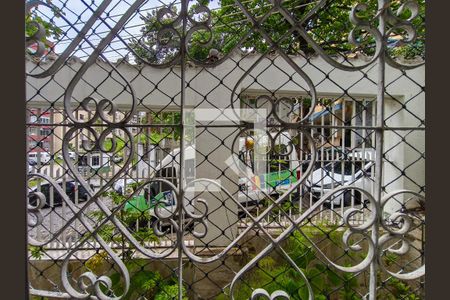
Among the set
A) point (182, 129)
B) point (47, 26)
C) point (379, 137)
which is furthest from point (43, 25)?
point (379, 137)

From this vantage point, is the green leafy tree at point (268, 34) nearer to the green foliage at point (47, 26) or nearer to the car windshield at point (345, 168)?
the green foliage at point (47, 26)

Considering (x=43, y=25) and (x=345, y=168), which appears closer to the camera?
(x=43, y=25)

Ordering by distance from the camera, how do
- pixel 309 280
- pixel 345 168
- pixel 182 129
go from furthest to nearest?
1. pixel 345 168
2. pixel 309 280
3. pixel 182 129

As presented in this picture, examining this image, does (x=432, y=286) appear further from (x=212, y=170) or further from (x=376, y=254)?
(x=212, y=170)

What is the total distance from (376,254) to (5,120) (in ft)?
2.25

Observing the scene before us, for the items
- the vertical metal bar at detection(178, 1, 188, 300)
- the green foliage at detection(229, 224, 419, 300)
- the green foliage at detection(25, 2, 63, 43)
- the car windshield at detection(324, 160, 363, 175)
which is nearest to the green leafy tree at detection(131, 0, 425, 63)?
the vertical metal bar at detection(178, 1, 188, 300)

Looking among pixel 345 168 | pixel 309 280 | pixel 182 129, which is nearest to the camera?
pixel 182 129

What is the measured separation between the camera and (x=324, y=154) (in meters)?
2.19

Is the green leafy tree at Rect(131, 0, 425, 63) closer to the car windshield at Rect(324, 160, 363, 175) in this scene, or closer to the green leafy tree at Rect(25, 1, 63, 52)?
the green leafy tree at Rect(25, 1, 63, 52)

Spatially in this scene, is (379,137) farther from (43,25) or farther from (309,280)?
(43,25)

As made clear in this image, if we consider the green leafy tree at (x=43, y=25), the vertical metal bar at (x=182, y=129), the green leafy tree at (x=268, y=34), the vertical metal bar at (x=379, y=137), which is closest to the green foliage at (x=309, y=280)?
the vertical metal bar at (x=379, y=137)

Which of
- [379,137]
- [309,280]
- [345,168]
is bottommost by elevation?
[309,280]

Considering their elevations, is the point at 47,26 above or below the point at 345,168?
above

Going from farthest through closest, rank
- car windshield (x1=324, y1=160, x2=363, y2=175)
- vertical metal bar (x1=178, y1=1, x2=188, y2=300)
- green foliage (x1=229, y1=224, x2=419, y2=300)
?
car windshield (x1=324, y1=160, x2=363, y2=175) < green foliage (x1=229, y1=224, x2=419, y2=300) < vertical metal bar (x1=178, y1=1, x2=188, y2=300)
